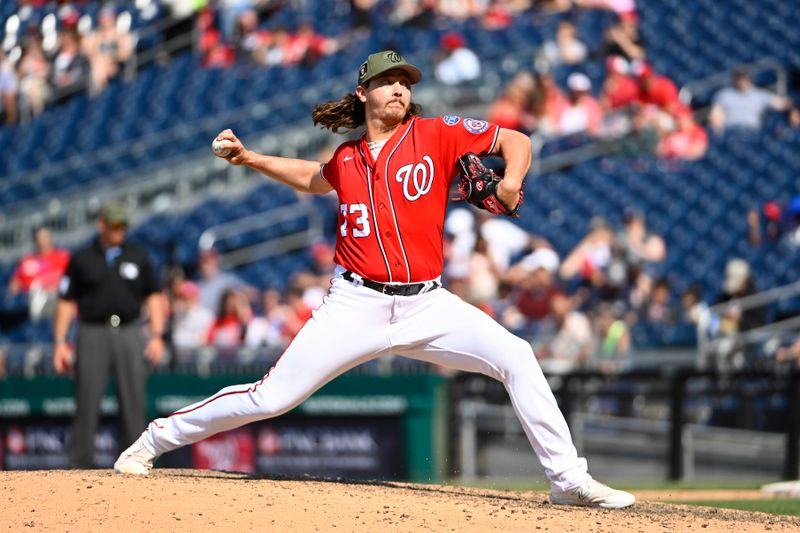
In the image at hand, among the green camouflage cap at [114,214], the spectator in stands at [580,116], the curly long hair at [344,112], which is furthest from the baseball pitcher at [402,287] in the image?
the spectator in stands at [580,116]

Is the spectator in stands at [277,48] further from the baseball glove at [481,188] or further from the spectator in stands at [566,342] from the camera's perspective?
the baseball glove at [481,188]

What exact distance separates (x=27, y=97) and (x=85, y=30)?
40.2 inches

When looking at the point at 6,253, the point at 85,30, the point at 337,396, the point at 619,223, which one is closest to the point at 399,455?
the point at 337,396

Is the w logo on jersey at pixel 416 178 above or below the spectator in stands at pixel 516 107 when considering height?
below

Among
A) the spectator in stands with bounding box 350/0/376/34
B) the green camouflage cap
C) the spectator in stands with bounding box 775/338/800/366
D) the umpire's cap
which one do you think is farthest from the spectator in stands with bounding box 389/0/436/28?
→ the umpire's cap

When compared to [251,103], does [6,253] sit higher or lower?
lower

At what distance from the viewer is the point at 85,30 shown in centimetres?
1584

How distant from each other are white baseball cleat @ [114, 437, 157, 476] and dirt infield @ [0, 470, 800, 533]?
0.22ft

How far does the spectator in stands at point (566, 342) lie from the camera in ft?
37.2

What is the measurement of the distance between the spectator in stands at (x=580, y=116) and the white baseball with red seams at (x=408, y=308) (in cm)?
1016

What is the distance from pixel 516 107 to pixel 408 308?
393 inches

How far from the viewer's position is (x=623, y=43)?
16.8 metres

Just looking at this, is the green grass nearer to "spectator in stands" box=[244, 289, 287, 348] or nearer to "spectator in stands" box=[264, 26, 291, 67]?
"spectator in stands" box=[244, 289, 287, 348]

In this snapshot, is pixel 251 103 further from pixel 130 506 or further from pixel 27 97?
pixel 130 506
